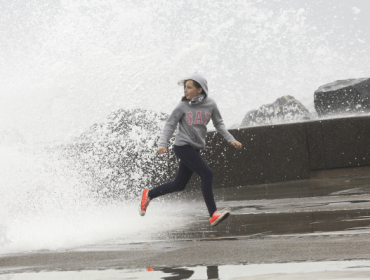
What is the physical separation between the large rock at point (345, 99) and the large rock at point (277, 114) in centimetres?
76

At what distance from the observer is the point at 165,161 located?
30.9 ft

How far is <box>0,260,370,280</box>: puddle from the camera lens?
10.9 feet

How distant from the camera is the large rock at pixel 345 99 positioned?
1166 cm

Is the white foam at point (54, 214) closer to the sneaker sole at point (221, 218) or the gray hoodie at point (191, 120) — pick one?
the sneaker sole at point (221, 218)

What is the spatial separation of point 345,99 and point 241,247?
7964 mm

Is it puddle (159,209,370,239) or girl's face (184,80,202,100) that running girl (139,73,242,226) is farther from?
puddle (159,209,370,239)

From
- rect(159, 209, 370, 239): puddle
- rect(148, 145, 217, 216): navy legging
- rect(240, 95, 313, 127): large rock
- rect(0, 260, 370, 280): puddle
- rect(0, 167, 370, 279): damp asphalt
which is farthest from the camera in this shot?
rect(240, 95, 313, 127): large rock

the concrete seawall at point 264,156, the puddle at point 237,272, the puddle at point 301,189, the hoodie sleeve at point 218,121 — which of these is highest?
the hoodie sleeve at point 218,121

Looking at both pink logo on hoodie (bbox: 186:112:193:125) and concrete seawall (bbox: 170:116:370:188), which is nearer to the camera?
pink logo on hoodie (bbox: 186:112:193:125)

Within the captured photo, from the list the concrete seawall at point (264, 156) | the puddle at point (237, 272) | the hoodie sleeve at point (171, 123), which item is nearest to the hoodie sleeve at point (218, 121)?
the hoodie sleeve at point (171, 123)

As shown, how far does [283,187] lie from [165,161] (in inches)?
74.9

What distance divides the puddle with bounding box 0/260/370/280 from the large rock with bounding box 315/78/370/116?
8414 mm

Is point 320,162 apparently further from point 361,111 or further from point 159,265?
point 159,265

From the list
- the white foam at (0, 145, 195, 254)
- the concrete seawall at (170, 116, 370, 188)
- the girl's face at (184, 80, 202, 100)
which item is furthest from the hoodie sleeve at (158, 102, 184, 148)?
the concrete seawall at (170, 116, 370, 188)
